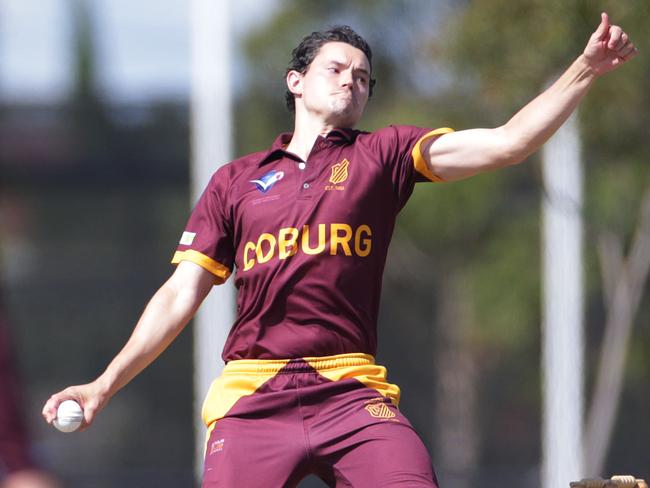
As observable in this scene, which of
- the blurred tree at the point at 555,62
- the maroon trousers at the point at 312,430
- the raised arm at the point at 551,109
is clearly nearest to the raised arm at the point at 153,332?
the maroon trousers at the point at 312,430

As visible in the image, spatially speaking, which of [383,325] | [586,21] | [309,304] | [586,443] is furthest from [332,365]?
[383,325]

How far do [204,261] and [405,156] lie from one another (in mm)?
791

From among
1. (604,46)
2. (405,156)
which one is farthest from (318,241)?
(604,46)

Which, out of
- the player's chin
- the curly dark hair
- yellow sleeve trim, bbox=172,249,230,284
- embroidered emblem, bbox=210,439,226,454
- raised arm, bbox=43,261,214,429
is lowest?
embroidered emblem, bbox=210,439,226,454

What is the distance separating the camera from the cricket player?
449 centimetres

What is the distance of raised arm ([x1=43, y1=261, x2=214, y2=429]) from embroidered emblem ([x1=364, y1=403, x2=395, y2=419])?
738 mm

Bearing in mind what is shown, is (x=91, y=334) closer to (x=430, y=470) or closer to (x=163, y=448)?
(x=163, y=448)

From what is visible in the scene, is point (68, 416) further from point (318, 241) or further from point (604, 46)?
point (604, 46)

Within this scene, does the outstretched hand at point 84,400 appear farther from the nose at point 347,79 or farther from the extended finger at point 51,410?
the nose at point 347,79

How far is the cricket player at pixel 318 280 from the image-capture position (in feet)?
14.7

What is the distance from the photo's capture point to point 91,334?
28016 millimetres

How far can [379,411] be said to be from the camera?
4.57 m

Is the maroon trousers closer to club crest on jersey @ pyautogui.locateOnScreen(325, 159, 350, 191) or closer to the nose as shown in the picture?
club crest on jersey @ pyautogui.locateOnScreen(325, 159, 350, 191)

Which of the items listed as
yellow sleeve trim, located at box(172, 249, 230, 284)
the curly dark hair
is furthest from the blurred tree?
yellow sleeve trim, located at box(172, 249, 230, 284)
